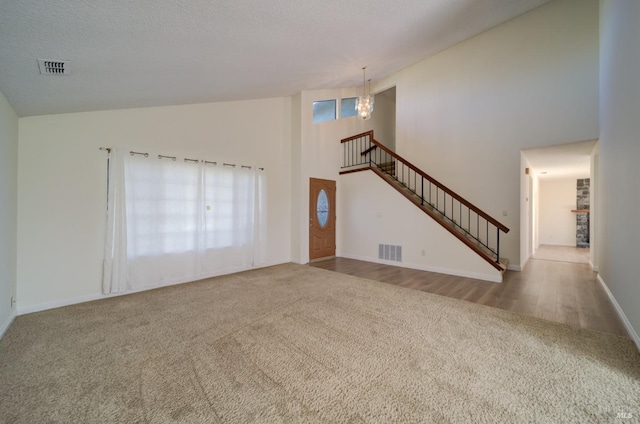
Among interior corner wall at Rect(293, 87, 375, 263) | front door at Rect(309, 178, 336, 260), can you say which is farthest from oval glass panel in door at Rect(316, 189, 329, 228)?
interior corner wall at Rect(293, 87, 375, 263)

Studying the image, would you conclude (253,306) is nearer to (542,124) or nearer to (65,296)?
(65,296)

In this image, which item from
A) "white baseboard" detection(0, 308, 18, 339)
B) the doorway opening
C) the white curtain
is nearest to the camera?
→ "white baseboard" detection(0, 308, 18, 339)

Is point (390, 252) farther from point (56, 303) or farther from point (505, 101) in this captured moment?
point (56, 303)

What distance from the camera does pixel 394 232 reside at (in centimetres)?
578

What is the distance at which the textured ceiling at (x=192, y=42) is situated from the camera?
1804mm

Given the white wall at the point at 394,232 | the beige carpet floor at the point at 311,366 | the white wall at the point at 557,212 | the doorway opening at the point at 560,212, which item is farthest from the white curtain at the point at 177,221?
the white wall at the point at 557,212

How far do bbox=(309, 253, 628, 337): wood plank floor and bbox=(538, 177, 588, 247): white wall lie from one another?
443cm

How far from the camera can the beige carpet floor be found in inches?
59.9

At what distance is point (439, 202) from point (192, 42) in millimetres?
6046

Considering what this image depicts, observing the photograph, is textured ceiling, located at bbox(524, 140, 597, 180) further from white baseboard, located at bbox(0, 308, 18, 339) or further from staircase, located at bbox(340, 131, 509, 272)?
white baseboard, located at bbox(0, 308, 18, 339)

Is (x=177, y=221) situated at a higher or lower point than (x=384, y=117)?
lower

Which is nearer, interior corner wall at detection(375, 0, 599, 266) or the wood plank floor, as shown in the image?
the wood plank floor

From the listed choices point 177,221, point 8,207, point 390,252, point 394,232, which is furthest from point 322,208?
point 8,207

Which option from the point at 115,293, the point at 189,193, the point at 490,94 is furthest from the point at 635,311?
the point at 115,293
